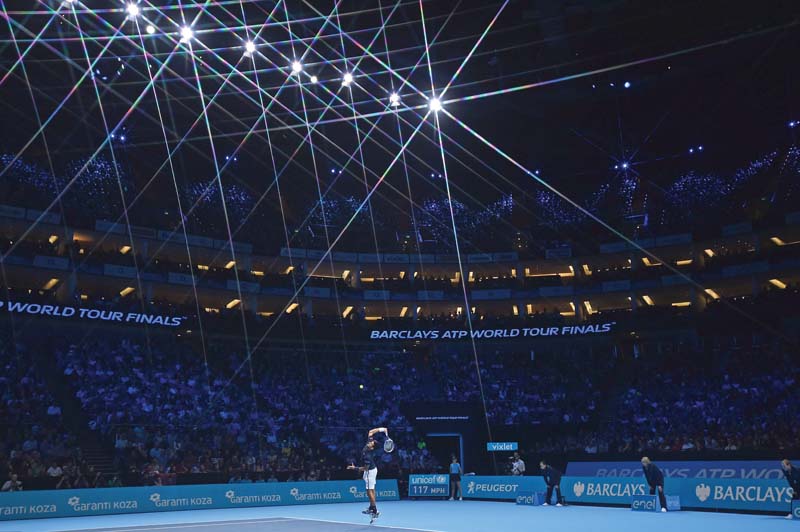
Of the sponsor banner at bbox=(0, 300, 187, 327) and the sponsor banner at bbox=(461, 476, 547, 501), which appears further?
the sponsor banner at bbox=(0, 300, 187, 327)

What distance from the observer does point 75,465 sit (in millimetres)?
28656

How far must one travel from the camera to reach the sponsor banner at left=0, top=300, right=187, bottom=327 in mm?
36719

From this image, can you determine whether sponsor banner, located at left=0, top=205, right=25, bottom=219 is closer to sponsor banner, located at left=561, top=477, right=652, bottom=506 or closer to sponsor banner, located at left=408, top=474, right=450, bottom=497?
sponsor banner, located at left=408, top=474, right=450, bottom=497

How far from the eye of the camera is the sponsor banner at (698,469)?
2947cm

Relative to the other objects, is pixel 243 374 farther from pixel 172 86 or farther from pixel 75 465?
pixel 172 86

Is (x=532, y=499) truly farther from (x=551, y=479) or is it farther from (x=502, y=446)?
(x=502, y=446)

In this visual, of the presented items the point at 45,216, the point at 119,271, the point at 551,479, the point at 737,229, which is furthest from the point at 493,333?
the point at 45,216

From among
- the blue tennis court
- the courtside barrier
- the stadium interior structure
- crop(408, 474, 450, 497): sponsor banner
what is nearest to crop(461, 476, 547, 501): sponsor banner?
the courtside barrier

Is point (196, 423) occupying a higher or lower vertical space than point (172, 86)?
lower

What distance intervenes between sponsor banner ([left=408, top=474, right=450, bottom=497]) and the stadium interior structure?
101 cm

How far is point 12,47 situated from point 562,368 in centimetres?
3536

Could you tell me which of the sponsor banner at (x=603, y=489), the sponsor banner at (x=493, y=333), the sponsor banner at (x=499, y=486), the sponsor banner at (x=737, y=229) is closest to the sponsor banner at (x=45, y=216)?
the sponsor banner at (x=493, y=333)

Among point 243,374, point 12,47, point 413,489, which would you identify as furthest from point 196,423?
point 12,47

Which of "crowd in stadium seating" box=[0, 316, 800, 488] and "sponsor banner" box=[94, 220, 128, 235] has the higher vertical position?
"sponsor banner" box=[94, 220, 128, 235]
